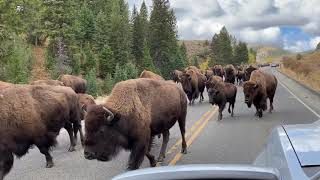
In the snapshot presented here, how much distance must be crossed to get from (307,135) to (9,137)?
743cm

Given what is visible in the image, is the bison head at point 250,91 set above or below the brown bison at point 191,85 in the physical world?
above

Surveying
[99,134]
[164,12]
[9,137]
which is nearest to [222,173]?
[99,134]

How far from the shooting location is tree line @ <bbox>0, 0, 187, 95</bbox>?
51.0 metres

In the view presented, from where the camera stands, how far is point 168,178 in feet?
8.25

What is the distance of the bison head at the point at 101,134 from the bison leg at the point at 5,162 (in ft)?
5.31

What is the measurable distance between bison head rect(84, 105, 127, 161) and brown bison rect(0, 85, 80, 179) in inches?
66.4

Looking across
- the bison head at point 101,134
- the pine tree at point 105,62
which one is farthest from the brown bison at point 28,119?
the pine tree at point 105,62

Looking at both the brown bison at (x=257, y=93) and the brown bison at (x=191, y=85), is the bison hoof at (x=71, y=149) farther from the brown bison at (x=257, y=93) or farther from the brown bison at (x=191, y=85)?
the brown bison at (x=191, y=85)

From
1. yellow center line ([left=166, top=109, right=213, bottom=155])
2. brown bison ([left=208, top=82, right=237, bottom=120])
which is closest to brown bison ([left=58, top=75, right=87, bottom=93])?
yellow center line ([left=166, top=109, right=213, bottom=155])

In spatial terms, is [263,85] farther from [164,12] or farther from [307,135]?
[164,12]

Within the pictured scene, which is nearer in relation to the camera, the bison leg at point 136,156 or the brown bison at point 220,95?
the bison leg at point 136,156

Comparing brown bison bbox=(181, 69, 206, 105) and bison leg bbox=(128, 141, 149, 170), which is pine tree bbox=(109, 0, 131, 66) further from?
bison leg bbox=(128, 141, 149, 170)

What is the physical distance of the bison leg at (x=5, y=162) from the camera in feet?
31.4

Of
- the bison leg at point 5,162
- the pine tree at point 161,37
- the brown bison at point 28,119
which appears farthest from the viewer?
the pine tree at point 161,37
